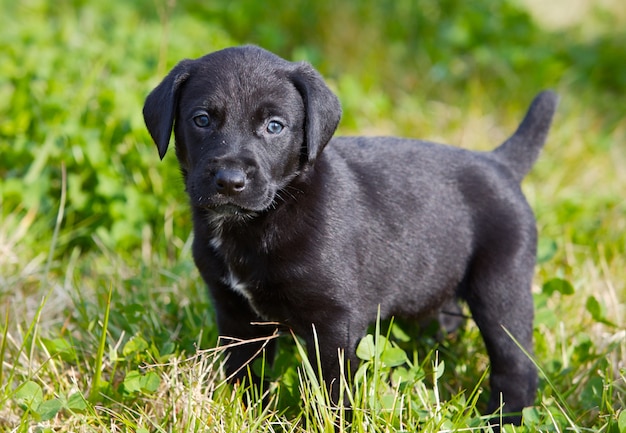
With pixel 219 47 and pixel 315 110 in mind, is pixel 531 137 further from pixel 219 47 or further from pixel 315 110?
pixel 219 47

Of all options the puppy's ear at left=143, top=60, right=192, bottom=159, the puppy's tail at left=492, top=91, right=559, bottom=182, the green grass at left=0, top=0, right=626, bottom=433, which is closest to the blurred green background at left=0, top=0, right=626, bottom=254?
the green grass at left=0, top=0, right=626, bottom=433

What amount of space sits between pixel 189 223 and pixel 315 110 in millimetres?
2015

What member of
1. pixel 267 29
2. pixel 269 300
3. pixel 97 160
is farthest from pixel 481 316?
pixel 267 29

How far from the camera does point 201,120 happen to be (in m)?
3.04

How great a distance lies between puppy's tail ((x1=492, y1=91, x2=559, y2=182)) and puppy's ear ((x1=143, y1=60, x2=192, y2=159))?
1.47 meters

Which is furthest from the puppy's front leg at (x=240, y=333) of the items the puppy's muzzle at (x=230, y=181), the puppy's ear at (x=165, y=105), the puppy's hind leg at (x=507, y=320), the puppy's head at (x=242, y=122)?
the puppy's hind leg at (x=507, y=320)

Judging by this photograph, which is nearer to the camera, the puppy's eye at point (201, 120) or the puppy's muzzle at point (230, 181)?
the puppy's muzzle at point (230, 181)

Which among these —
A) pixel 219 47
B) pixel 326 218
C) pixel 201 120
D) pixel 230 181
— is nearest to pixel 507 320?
pixel 326 218

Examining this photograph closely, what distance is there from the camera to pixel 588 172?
228 inches

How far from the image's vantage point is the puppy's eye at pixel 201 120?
3021mm

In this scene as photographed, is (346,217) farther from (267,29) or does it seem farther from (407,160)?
(267,29)

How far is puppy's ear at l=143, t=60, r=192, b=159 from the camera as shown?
3098 millimetres

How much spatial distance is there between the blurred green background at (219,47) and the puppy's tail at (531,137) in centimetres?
170

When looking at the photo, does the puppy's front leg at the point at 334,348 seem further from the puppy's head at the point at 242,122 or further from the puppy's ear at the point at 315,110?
the puppy's ear at the point at 315,110
